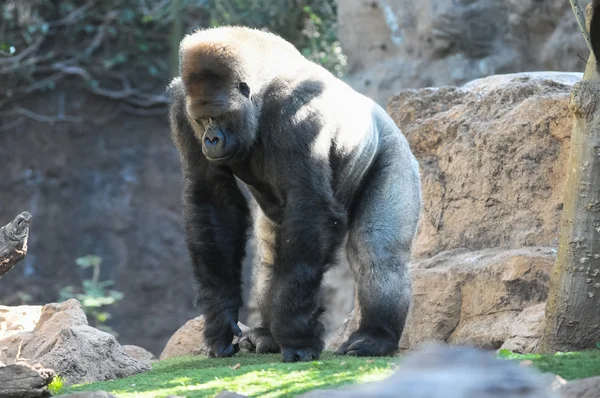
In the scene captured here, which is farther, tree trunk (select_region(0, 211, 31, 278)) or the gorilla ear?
the gorilla ear

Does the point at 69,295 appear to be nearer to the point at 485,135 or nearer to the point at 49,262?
the point at 49,262

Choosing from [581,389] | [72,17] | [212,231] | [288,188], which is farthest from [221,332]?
[72,17]

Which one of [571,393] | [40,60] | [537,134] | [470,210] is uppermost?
[40,60]

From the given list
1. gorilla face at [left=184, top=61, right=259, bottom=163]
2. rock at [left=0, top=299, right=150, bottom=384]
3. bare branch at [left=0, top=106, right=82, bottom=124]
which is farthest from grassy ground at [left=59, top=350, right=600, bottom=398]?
bare branch at [left=0, top=106, right=82, bottom=124]

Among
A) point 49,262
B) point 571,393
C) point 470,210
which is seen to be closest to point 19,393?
point 571,393

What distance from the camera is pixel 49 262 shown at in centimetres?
1061

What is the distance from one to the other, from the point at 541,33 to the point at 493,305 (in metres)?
3.94

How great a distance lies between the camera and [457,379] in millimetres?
1928

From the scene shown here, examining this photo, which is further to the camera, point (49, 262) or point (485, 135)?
point (49, 262)

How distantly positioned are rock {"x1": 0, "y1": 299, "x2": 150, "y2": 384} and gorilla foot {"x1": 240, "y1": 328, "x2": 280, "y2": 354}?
0.64m

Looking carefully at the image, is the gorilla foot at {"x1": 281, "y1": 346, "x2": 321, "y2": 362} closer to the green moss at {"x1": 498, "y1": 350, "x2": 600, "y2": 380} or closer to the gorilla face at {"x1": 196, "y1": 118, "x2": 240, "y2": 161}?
the gorilla face at {"x1": 196, "y1": 118, "x2": 240, "y2": 161}

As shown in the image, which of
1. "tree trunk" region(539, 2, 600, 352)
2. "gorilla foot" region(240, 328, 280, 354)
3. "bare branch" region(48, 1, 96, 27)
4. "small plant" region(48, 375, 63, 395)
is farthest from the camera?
"bare branch" region(48, 1, 96, 27)

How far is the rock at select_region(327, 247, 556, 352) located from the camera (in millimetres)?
4980

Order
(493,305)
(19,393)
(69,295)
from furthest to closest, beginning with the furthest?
1. (69,295)
2. (493,305)
3. (19,393)
